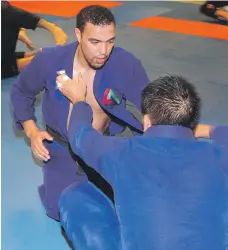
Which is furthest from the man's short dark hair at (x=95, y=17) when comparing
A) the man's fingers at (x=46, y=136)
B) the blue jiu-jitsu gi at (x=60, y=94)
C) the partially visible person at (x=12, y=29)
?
the partially visible person at (x=12, y=29)

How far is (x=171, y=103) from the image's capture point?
1838 millimetres

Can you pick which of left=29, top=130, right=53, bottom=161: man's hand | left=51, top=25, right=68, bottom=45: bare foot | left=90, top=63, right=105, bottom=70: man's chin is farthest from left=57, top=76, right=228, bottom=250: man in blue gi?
left=51, top=25, right=68, bottom=45: bare foot

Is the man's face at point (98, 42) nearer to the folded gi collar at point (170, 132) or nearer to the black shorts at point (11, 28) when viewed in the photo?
the folded gi collar at point (170, 132)

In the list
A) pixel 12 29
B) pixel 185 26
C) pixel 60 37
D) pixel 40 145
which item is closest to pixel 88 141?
pixel 40 145

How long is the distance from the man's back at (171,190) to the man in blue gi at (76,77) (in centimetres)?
95

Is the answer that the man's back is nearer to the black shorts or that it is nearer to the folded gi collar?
the folded gi collar

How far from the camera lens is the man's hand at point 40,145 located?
2.71 meters

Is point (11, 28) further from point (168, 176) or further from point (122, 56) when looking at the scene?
point (168, 176)

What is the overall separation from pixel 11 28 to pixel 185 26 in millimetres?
3385

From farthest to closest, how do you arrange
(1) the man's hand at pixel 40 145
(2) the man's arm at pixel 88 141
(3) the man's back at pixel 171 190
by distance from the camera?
1. (1) the man's hand at pixel 40 145
2. (2) the man's arm at pixel 88 141
3. (3) the man's back at pixel 171 190

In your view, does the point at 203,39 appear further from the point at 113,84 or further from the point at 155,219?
the point at 155,219

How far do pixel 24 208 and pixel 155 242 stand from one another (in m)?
1.53

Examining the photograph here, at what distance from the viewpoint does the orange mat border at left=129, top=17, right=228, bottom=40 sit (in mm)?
7293

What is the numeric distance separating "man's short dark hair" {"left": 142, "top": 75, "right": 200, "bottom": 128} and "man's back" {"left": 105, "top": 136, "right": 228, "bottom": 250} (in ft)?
0.32
